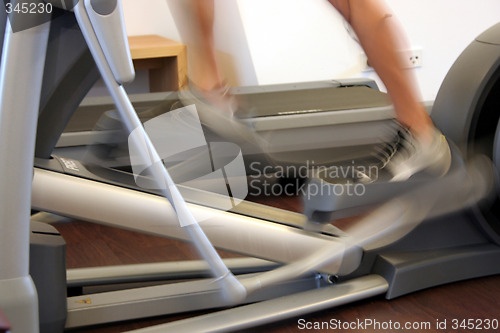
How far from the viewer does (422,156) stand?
4.80 ft

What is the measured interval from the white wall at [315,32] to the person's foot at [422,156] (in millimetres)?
1559

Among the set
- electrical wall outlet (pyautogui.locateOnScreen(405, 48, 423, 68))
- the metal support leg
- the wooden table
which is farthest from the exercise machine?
electrical wall outlet (pyautogui.locateOnScreen(405, 48, 423, 68))

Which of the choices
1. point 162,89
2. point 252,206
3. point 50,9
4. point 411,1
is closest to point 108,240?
point 252,206

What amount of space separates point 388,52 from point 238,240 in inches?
21.0

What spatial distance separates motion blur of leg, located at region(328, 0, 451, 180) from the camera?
141 centimetres

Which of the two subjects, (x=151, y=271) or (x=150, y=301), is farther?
(x=151, y=271)

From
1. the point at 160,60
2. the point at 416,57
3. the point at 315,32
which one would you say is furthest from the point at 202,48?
the point at 416,57

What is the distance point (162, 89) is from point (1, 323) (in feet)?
8.21

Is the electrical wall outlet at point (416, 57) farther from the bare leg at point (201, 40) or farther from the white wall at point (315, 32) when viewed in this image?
the bare leg at point (201, 40)

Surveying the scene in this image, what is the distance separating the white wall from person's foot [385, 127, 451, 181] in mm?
1559

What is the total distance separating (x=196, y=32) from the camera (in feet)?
4.90

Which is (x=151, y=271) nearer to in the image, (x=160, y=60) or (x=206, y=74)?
(x=206, y=74)

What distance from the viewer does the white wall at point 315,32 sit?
3.04 m

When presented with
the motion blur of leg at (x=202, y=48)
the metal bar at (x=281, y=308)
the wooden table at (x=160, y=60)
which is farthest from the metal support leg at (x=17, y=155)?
the wooden table at (x=160, y=60)
